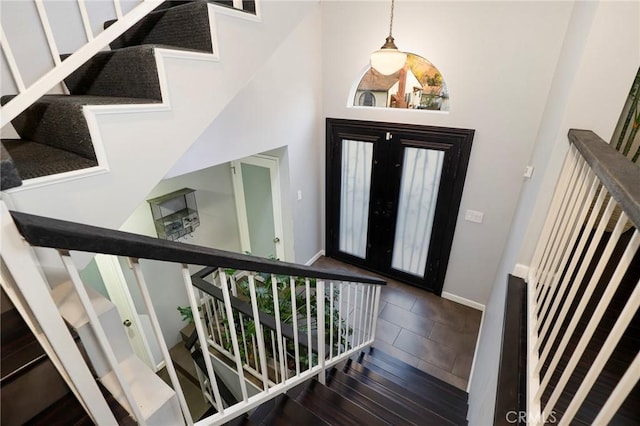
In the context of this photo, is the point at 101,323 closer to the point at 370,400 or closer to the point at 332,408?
the point at 332,408

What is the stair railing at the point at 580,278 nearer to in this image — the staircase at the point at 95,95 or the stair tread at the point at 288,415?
the stair tread at the point at 288,415

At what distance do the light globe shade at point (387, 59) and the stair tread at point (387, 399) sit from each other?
2456 mm

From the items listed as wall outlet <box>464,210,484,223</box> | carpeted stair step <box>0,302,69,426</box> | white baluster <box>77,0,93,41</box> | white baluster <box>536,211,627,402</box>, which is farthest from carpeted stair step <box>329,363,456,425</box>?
white baluster <box>77,0,93,41</box>

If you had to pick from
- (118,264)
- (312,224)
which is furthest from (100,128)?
(312,224)

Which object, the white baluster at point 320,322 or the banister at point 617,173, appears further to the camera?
the white baluster at point 320,322

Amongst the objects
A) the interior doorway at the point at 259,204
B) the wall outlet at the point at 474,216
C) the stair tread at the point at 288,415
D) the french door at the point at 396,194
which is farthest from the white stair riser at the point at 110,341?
the wall outlet at the point at 474,216

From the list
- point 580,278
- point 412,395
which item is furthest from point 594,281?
point 412,395

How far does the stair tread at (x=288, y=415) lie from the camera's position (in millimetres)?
1437

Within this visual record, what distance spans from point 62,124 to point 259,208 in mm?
3112

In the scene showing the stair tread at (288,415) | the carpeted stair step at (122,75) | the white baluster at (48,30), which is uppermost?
the white baluster at (48,30)

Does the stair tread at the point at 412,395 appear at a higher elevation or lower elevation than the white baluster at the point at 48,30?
lower

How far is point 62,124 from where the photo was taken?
1.00m

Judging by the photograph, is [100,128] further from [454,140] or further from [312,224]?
[312,224]

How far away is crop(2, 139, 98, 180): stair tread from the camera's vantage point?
2.73 ft
